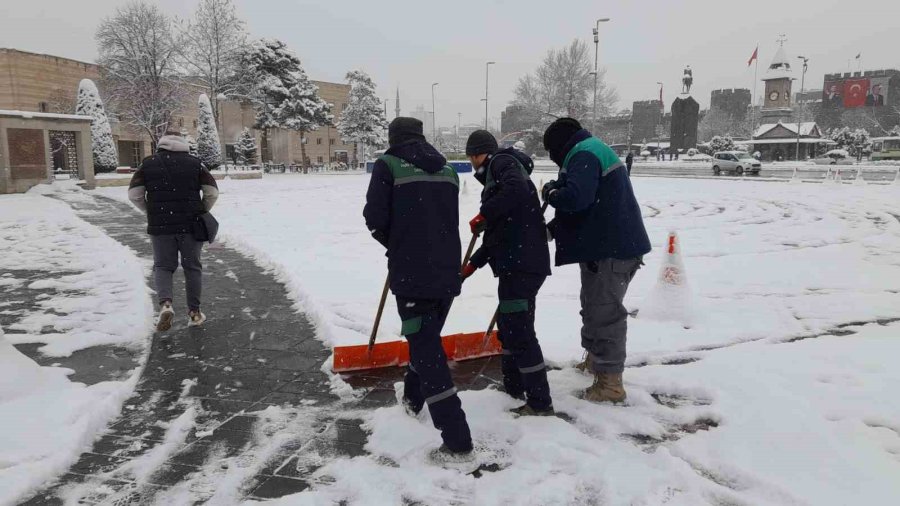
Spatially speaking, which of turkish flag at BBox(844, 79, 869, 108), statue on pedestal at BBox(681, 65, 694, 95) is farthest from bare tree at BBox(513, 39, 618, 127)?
turkish flag at BBox(844, 79, 869, 108)

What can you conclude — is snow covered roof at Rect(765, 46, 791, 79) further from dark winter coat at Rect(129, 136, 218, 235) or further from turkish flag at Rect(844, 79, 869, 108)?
dark winter coat at Rect(129, 136, 218, 235)

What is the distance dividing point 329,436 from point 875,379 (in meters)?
3.58

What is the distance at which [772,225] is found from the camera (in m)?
11.7

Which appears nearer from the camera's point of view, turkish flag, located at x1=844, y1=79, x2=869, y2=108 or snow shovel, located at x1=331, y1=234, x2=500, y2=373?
snow shovel, located at x1=331, y1=234, x2=500, y2=373

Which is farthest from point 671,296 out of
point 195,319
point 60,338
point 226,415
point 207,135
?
point 207,135

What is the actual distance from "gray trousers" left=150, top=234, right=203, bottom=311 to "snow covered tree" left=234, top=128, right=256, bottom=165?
3703 centimetres

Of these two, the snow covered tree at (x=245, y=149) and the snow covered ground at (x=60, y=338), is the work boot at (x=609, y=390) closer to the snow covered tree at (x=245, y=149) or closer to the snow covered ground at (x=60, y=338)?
the snow covered ground at (x=60, y=338)

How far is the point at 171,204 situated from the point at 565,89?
178ft

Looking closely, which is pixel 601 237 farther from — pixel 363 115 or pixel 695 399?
pixel 363 115

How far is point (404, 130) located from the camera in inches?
119

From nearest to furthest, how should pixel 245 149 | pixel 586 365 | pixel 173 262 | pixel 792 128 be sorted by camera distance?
pixel 586 365, pixel 173 262, pixel 245 149, pixel 792 128

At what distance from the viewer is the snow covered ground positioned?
114 inches

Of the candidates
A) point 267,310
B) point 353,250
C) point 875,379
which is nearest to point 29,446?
point 267,310

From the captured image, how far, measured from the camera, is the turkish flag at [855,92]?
256 feet
